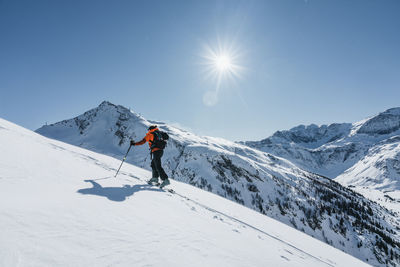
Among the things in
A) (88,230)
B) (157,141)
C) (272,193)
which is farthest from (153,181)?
(272,193)

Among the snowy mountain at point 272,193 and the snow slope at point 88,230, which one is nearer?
the snow slope at point 88,230

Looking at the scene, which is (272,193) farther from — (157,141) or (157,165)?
(157,141)

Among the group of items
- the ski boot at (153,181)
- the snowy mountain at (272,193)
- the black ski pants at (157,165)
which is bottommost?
the ski boot at (153,181)

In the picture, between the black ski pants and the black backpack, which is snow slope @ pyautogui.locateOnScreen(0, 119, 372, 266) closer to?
Result: the black ski pants

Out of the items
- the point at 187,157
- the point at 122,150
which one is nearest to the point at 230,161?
the point at 187,157

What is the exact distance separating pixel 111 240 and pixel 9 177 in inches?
138

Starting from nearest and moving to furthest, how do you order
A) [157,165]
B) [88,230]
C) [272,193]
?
[88,230]
[157,165]
[272,193]

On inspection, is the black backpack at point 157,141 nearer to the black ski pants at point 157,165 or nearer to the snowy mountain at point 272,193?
the black ski pants at point 157,165

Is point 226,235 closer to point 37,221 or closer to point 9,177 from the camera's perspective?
point 37,221

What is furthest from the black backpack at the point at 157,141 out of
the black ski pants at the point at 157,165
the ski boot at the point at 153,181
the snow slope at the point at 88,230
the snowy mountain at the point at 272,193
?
the snowy mountain at the point at 272,193

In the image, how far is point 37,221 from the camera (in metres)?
2.64

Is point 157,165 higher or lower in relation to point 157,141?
lower

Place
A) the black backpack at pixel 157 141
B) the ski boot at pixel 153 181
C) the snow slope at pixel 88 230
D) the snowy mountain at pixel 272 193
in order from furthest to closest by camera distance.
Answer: the snowy mountain at pixel 272 193 < the black backpack at pixel 157 141 < the ski boot at pixel 153 181 < the snow slope at pixel 88 230

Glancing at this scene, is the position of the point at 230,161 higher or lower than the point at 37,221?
higher
